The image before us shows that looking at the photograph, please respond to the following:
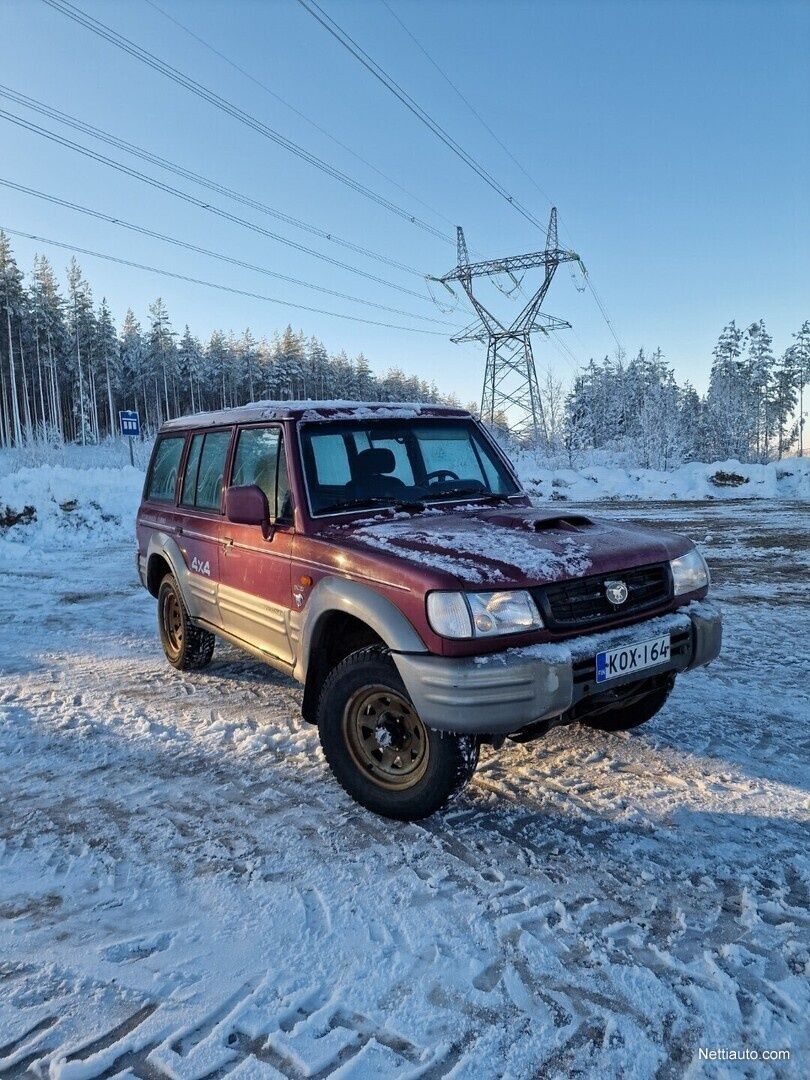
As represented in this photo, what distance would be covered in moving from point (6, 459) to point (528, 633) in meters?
25.4

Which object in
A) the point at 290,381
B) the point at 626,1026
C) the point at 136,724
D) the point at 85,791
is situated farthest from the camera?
the point at 290,381

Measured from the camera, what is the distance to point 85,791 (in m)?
3.57

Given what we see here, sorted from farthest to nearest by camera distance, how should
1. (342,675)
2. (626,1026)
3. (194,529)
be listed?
(194,529), (342,675), (626,1026)

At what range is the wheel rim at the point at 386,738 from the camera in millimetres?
3129

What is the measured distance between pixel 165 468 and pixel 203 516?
1287 millimetres

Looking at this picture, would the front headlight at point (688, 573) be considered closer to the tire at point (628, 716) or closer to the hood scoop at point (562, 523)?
the hood scoop at point (562, 523)

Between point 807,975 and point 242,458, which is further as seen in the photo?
point 242,458

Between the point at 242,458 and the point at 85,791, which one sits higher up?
the point at 242,458

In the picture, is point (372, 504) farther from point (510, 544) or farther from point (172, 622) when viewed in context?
point (172, 622)

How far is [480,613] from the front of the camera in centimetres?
281

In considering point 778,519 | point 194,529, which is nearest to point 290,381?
point 778,519

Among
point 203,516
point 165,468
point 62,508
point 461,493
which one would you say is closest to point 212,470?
point 203,516

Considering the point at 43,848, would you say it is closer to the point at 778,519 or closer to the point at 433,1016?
the point at 433,1016

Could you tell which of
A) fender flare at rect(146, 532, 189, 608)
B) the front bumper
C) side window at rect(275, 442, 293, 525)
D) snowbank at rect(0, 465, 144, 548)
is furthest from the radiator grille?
snowbank at rect(0, 465, 144, 548)
